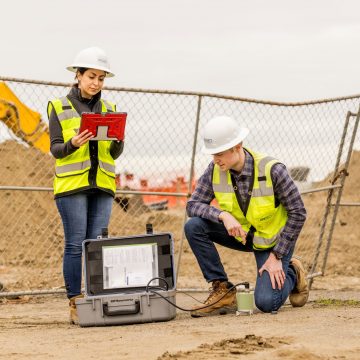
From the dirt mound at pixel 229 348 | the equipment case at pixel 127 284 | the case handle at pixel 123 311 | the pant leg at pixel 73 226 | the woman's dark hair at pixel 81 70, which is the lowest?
the dirt mound at pixel 229 348

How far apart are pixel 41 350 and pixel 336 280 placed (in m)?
7.06

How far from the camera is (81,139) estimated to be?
6895 millimetres

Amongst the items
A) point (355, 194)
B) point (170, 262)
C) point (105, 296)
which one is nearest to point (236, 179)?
point (170, 262)

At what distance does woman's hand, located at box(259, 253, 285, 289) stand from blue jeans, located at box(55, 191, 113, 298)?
130cm

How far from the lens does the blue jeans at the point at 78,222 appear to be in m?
7.17

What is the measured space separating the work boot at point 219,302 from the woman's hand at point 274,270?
1.39 feet

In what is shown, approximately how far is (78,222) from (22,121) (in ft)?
23.9

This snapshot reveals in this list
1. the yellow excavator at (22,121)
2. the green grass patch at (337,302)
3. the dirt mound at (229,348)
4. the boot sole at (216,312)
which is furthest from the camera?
the yellow excavator at (22,121)

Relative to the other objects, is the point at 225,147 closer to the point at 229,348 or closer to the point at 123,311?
the point at 123,311

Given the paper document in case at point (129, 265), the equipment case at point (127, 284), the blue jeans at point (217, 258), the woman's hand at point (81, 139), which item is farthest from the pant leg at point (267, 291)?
the woman's hand at point (81, 139)

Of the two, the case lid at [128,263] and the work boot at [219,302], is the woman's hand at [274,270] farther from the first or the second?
the case lid at [128,263]

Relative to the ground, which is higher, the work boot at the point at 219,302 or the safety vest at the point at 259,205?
the safety vest at the point at 259,205

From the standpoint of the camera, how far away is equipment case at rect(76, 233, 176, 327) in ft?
23.1

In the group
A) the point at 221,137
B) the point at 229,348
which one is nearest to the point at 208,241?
the point at 221,137
